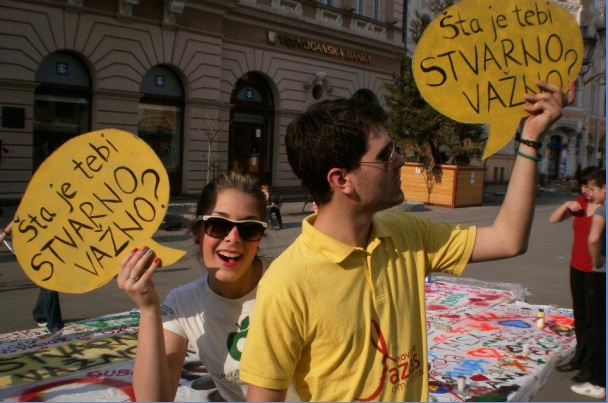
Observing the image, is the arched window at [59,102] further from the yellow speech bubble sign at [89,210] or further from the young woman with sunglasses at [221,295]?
the young woman with sunglasses at [221,295]

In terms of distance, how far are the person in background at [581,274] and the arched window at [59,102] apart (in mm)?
14977

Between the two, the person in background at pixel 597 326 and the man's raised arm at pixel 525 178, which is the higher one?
the man's raised arm at pixel 525 178

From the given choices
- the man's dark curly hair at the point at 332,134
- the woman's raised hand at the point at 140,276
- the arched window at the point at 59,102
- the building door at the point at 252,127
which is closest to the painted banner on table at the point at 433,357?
the woman's raised hand at the point at 140,276

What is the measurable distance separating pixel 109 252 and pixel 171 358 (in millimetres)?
445

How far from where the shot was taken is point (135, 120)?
19250 millimetres

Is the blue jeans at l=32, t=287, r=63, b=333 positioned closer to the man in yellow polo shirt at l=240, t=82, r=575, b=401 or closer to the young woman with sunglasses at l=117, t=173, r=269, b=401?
the young woman with sunglasses at l=117, t=173, r=269, b=401

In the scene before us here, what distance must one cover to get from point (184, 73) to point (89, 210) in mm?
18674

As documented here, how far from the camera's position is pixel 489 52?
223 cm

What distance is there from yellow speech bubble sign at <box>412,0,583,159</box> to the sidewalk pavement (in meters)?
1.15

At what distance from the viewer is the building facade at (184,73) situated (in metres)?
16.9

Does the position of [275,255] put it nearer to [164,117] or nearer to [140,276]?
[140,276]

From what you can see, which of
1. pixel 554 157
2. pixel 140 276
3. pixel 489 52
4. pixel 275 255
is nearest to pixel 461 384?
pixel 489 52

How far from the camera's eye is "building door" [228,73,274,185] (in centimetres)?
2344

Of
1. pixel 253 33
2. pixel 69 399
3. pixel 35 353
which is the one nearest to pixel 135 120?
pixel 253 33
